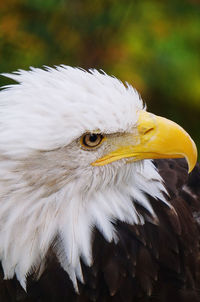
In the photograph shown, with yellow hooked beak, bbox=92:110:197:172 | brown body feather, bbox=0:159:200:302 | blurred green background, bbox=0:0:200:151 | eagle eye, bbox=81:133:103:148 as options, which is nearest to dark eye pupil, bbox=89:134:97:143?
eagle eye, bbox=81:133:103:148

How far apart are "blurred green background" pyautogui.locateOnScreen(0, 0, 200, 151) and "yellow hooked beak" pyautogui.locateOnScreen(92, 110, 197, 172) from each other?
2.89 metres

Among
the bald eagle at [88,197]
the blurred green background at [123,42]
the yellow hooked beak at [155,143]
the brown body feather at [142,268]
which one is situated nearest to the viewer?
the bald eagle at [88,197]

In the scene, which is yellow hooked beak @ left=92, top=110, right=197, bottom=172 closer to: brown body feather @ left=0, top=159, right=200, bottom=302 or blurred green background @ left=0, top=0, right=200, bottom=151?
brown body feather @ left=0, top=159, right=200, bottom=302

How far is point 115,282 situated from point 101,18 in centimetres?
317

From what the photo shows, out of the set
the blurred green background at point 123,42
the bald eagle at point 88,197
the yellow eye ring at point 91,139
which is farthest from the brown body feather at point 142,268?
the blurred green background at point 123,42

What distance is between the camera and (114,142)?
3.02m

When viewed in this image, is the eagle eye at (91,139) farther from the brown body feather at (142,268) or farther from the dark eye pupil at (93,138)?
the brown body feather at (142,268)

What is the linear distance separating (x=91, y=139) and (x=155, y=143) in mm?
338

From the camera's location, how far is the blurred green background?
5699 millimetres

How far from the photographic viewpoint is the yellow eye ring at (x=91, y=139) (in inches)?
115

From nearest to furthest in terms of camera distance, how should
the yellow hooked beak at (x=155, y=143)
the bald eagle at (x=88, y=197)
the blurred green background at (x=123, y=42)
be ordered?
the bald eagle at (x=88, y=197) < the yellow hooked beak at (x=155, y=143) < the blurred green background at (x=123, y=42)

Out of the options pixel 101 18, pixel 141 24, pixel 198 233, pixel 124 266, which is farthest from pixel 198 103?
pixel 124 266

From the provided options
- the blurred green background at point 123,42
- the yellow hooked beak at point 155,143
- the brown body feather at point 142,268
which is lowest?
the brown body feather at point 142,268

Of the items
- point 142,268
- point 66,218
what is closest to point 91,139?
point 66,218
